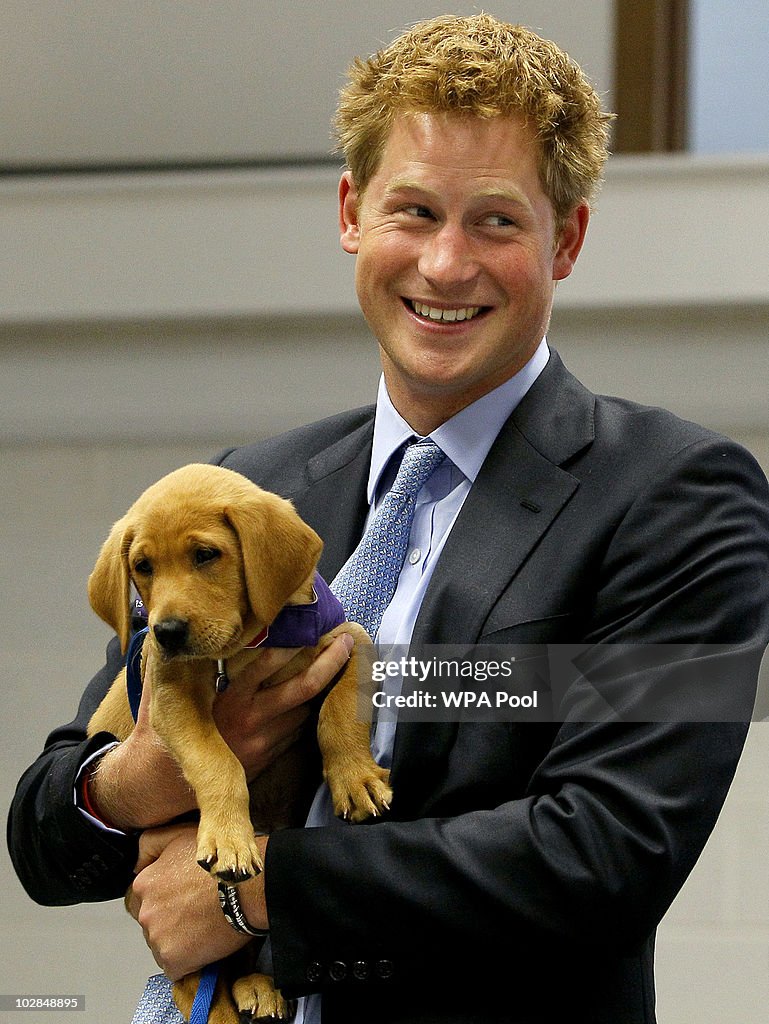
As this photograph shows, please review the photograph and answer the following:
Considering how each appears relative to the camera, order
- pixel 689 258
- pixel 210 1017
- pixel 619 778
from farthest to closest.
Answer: pixel 689 258 → pixel 210 1017 → pixel 619 778

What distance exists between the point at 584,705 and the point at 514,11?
70.3 inches

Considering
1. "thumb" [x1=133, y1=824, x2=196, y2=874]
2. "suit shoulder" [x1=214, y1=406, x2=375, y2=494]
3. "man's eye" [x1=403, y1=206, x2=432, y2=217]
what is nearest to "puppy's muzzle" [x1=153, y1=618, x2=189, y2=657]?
"thumb" [x1=133, y1=824, x2=196, y2=874]

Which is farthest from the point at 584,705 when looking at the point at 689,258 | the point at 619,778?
the point at 689,258

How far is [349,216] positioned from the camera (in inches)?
54.0

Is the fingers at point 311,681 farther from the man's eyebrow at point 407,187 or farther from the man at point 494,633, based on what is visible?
the man's eyebrow at point 407,187

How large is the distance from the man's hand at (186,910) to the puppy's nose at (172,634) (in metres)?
0.19

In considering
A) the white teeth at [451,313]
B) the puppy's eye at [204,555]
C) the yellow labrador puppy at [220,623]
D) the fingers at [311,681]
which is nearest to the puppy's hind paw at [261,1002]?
the yellow labrador puppy at [220,623]

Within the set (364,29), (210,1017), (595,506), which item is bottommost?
(210,1017)

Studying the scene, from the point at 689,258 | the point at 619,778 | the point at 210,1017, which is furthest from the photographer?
the point at 689,258

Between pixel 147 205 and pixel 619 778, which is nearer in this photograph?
pixel 619 778

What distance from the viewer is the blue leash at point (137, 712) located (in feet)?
3.80

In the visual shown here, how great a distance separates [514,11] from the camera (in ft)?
8.14

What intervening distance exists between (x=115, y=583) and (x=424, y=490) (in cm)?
32

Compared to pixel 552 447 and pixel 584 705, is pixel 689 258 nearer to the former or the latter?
pixel 552 447
